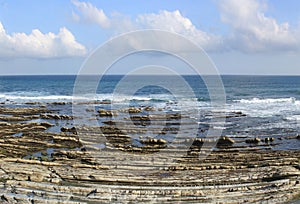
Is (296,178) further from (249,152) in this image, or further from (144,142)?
(144,142)

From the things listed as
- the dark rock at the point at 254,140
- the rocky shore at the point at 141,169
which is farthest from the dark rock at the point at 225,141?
the dark rock at the point at 254,140

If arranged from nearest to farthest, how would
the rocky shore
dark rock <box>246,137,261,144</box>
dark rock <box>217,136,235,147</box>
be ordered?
1. the rocky shore
2. dark rock <box>217,136,235,147</box>
3. dark rock <box>246,137,261,144</box>

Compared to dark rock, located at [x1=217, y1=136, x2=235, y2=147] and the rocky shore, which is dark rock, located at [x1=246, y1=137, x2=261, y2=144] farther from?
dark rock, located at [x1=217, y1=136, x2=235, y2=147]

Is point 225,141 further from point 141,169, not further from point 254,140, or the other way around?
point 141,169

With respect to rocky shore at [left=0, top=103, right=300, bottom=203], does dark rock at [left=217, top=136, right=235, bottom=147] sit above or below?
above

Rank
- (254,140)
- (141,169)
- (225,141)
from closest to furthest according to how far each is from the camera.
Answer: (141,169) < (225,141) < (254,140)

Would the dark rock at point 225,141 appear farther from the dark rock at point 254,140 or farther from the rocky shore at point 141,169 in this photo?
the dark rock at point 254,140

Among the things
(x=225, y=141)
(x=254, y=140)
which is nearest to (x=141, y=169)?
(x=225, y=141)

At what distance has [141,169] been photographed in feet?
76.0

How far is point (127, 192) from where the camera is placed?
18344mm

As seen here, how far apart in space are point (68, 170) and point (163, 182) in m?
6.39

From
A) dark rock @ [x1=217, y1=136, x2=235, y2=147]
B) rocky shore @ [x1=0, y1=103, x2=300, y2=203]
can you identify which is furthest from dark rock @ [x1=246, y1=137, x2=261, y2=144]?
dark rock @ [x1=217, y1=136, x2=235, y2=147]

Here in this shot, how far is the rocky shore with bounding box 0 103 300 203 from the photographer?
1800cm

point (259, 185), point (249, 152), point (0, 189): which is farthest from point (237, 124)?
point (0, 189)
